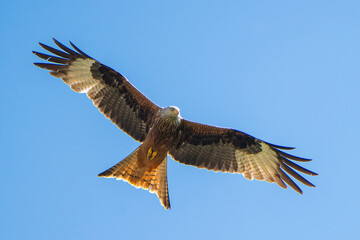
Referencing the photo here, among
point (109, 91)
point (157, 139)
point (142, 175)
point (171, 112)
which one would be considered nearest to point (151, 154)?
point (157, 139)

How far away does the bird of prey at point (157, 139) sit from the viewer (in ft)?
36.7

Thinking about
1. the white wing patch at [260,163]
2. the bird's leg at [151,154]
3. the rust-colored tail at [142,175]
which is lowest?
the rust-colored tail at [142,175]

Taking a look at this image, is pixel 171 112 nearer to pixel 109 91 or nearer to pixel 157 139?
pixel 157 139

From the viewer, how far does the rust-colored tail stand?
1124 centimetres

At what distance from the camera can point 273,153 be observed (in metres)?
11.9

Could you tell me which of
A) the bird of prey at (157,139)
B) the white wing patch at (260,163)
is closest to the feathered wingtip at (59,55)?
the bird of prey at (157,139)

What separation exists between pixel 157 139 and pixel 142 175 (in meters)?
0.85

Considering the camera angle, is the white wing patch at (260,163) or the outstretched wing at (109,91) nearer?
the outstretched wing at (109,91)

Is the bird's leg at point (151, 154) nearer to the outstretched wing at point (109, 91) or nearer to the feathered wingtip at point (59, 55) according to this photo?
the outstretched wing at point (109, 91)

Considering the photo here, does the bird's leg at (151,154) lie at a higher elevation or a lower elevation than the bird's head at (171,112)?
lower

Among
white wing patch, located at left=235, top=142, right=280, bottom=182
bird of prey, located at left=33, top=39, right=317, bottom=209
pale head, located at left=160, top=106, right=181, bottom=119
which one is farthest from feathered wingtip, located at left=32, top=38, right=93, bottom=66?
white wing patch, located at left=235, top=142, right=280, bottom=182

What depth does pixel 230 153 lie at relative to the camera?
12000 mm

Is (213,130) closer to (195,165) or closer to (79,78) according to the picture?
(195,165)

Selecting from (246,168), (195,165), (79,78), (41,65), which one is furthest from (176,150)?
(41,65)
